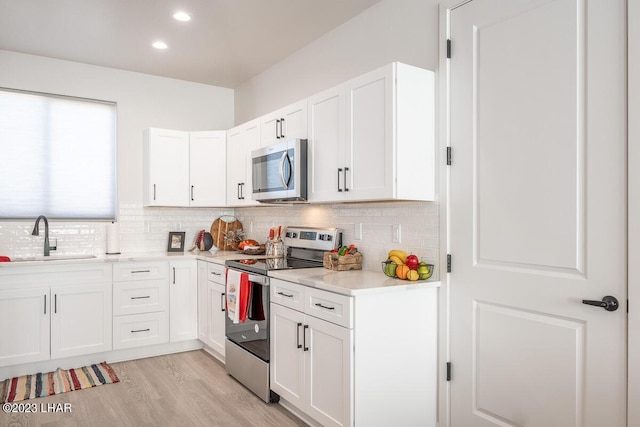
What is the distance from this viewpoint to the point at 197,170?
14.9 ft

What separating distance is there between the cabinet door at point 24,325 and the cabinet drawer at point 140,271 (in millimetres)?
549

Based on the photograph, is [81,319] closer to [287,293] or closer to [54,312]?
[54,312]

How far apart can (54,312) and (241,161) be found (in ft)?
6.54

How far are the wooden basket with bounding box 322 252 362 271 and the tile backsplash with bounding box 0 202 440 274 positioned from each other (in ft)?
0.27

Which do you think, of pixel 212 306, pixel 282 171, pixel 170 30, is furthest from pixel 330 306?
pixel 170 30

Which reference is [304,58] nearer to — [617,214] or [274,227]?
[274,227]

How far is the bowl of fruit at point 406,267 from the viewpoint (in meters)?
2.51

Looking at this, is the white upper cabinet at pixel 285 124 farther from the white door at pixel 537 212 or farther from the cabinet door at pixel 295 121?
the white door at pixel 537 212

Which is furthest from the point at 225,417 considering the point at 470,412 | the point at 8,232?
the point at 8,232

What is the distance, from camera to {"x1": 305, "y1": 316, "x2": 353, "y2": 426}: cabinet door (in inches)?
88.4

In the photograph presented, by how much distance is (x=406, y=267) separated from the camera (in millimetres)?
2547

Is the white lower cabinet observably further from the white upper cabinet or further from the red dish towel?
the white upper cabinet

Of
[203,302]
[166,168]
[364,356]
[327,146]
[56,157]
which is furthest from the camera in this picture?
[166,168]

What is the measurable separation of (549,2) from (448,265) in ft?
Answer: 4.52
